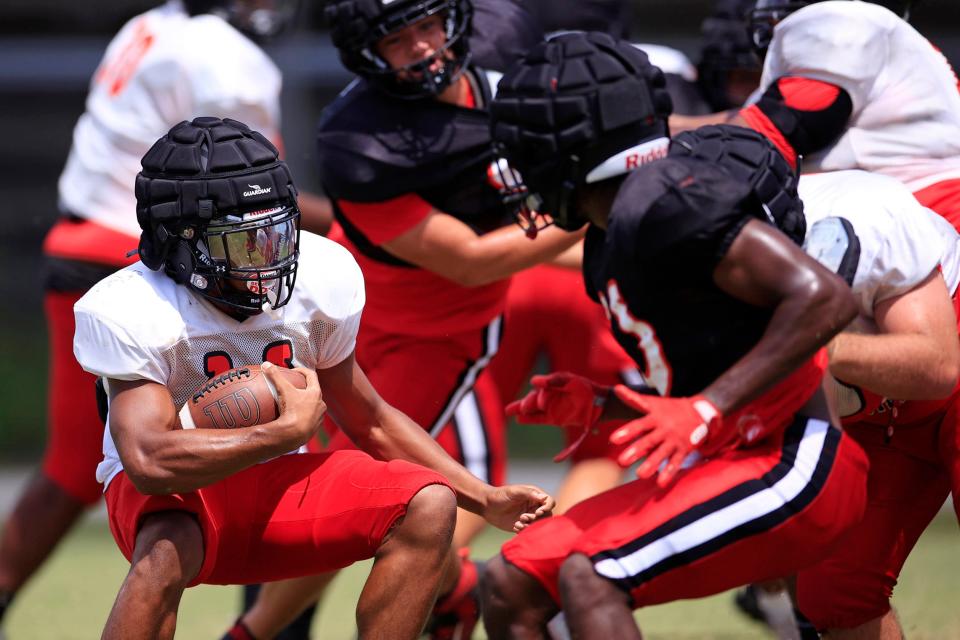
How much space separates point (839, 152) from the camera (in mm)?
3678

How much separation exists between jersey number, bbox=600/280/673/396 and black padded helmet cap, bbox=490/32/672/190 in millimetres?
283

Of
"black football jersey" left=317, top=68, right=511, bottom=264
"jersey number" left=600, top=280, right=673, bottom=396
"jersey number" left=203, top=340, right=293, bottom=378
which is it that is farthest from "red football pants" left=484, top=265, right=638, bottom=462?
"jersey number" left=600, top=280, right=673, bottom=396

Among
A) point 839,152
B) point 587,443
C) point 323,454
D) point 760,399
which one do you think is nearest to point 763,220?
point 760,399

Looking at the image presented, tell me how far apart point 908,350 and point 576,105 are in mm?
877

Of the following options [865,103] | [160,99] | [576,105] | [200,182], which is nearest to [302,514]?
[200,182]

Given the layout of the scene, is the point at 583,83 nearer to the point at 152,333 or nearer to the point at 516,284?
the point at 152,333

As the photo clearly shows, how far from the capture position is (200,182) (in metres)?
3.17

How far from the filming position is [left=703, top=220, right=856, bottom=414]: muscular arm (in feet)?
8.70

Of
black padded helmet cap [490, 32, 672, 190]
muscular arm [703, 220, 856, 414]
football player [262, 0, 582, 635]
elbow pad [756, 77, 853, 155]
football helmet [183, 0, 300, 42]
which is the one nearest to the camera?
muscular arm [703, 220, 856, 414]

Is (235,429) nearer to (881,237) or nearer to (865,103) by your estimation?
(881,237)

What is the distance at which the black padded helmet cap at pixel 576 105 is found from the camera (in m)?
2.99

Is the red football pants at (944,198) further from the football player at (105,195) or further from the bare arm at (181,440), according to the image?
the football player at (105,195)

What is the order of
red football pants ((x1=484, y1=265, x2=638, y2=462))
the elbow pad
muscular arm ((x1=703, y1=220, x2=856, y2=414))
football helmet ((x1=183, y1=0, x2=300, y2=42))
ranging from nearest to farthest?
muscular arm ((x1=703, y1=220, x2=856, y2=414)), the elbow pad, red football pants ((x1=484, y1=265, x2=638, y2=462)), football helmet ((x1=183, y1=0, x2=300, y2=42))

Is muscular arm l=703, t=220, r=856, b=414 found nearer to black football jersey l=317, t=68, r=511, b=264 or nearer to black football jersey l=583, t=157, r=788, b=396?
black football jersey l=583, t=157, r=788, b=396
